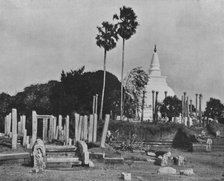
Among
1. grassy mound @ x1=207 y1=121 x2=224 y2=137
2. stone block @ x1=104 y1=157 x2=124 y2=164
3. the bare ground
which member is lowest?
the bare ground

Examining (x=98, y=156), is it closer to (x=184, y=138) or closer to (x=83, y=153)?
(x=83, y=153)

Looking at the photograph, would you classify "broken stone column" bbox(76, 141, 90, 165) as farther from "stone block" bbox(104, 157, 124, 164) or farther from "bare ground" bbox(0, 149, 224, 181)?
"stone block" bbox(104, 157, 124, 164)

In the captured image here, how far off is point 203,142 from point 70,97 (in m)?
18.5

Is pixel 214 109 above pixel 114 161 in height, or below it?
above

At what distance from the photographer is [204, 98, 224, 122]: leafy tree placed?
68250 millimetres

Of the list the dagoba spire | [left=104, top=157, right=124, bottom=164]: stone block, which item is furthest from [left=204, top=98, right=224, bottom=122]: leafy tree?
[left=104, top=157, right=124, bottom=164]: stone block

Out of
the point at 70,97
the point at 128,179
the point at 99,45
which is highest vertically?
the point at 99,45

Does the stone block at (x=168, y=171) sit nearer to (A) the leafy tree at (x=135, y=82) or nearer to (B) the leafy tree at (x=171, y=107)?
(A) the leafy tree at (x=135, y=82)

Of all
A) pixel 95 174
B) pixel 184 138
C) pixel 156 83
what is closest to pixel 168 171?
pixel 95 174

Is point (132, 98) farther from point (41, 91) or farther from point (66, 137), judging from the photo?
point (66, 137)

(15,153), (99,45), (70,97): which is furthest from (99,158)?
(70,97)

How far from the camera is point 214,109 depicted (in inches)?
2697

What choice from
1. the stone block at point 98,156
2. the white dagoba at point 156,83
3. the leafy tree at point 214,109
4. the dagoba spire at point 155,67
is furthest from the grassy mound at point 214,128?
the dagoba spire at point 155,67

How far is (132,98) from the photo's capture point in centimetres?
5397
